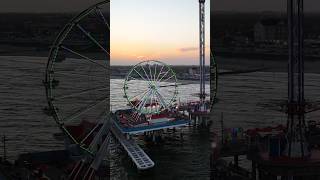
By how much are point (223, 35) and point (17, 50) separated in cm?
244

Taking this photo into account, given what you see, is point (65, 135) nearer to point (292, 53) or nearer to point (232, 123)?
point (232, 123)

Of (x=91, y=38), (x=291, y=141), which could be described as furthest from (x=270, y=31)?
(x=91, y=38)

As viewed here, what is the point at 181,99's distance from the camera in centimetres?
588

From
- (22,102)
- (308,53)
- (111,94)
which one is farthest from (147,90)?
(308,53)

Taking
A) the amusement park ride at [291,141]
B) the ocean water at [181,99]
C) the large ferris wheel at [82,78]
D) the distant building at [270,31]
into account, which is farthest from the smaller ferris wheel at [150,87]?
the distant building at [270,31]

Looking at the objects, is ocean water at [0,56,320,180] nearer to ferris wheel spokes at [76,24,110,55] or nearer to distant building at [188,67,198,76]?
distant building at [188,67,198,76]

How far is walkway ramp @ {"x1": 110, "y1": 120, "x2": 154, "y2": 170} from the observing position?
551cm

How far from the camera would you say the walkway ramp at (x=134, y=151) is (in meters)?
5.51

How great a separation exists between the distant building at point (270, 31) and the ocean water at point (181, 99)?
42 centimetres

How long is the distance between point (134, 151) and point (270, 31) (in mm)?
2185

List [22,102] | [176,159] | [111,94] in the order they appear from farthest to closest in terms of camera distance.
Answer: [176,159], [111,94], [22,102]

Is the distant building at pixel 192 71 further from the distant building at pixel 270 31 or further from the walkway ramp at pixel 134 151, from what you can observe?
the walkway ramp at pixel 134 151

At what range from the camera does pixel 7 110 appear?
5211mm

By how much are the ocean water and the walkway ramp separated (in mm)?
84
